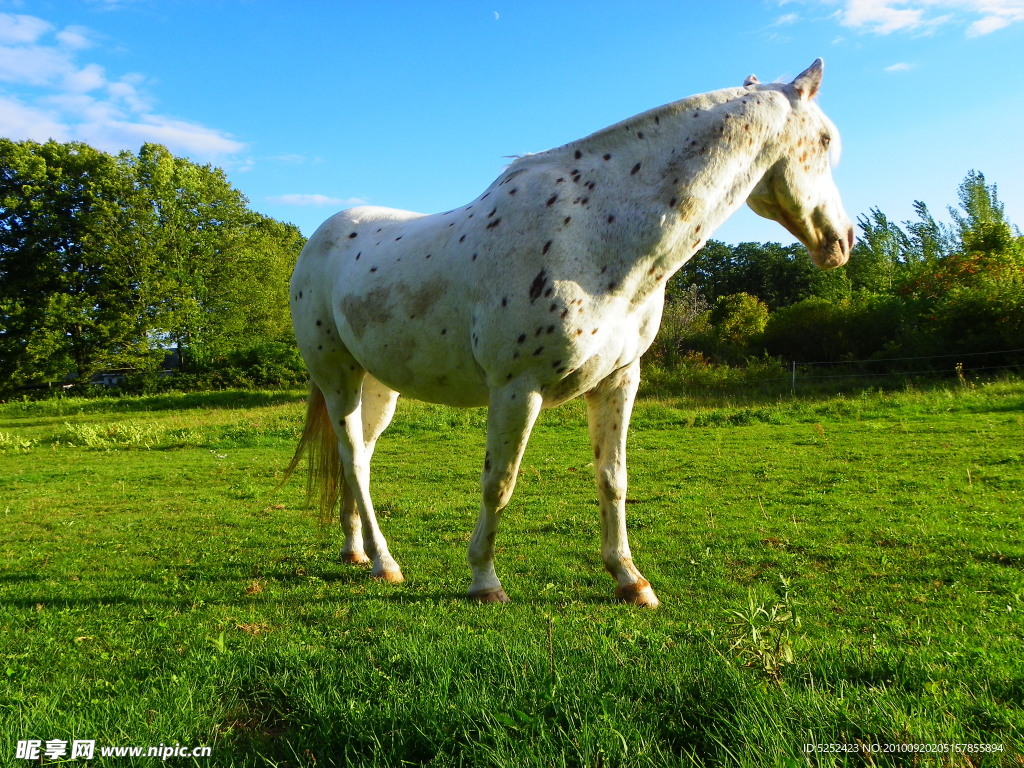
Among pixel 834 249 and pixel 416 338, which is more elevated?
pixel 834 249

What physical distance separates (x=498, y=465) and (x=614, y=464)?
30.5 inches

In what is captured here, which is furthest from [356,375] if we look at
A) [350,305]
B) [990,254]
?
[990,254]

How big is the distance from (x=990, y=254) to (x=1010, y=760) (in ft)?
98.6

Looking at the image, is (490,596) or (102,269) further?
(102,269)

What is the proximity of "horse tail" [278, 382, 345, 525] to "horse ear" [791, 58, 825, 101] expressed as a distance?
152 inches

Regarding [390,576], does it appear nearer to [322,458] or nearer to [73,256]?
[322,458]

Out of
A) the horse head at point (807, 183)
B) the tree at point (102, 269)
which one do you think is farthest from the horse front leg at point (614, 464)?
the tree at point (102, 269)

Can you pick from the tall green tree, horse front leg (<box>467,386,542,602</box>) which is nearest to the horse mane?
horse front leg (<box>467,386,542,602</box>)

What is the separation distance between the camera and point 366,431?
5418 mm

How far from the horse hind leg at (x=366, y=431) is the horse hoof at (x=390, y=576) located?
0.55 m

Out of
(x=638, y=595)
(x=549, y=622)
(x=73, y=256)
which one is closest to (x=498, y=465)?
(x=638, y=595)

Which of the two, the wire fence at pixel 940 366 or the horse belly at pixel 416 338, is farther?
the wire fence at pixel 940 366

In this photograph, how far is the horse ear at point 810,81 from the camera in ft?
11.5

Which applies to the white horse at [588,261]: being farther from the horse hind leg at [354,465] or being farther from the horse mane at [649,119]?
the horse hind leg at [354,465]
